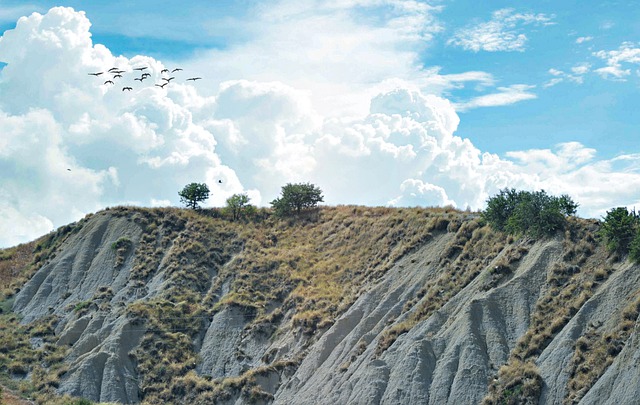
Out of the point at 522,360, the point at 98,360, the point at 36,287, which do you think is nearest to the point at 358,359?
the point at 522,360

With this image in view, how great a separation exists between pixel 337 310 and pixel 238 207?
87.9 feet

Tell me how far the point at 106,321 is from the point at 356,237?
69.9 feet

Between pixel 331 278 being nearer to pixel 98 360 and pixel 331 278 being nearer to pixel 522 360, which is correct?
pixel 98 360

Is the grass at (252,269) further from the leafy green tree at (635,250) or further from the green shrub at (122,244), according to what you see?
the leafy green tree at (635,250)

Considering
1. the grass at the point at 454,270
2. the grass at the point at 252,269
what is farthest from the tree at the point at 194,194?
the grass at the point at 454,270

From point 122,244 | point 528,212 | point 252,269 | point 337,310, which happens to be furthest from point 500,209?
point 122,244

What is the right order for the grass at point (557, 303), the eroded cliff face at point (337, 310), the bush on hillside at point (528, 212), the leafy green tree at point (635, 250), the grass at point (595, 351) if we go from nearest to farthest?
the grass at point (595, 351), the grass at point (557, 303), the eroded cliff face at point (337, 310), the leafy green tree at point (635, 250), the bush on hillside at point (528, 212)

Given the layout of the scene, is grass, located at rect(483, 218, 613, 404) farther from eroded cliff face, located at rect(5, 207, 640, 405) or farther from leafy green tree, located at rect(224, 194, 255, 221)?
leafy green tree, located at rect(224, 194, 255, 221)

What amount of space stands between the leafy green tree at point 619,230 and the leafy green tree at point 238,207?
42.8 metres

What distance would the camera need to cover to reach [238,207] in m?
85.8

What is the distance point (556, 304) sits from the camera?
4741 cm

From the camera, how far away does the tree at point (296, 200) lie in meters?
84.4

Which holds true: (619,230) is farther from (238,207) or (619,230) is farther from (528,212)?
(238,207)

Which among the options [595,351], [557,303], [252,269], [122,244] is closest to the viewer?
[595,351]
